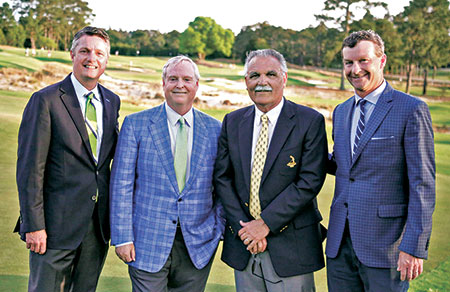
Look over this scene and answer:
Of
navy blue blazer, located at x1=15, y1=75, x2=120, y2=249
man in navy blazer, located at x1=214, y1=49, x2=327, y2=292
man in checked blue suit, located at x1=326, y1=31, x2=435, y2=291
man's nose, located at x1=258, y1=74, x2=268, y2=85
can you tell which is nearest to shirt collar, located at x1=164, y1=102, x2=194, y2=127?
man in navy blazer, located at x1=214, y1=49, x2=327, y2=292

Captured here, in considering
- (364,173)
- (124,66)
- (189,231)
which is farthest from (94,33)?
(124,66)

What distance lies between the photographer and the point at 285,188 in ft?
8.27

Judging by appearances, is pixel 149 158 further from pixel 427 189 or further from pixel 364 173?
pixel 427 189

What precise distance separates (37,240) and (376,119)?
6.77 ft

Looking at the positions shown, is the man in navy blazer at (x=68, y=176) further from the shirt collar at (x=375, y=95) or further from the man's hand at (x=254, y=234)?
the shirt collar at (x=375, y=95)

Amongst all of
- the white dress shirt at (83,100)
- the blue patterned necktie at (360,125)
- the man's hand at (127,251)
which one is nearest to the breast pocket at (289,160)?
the blue patterned necktie at (360,125)

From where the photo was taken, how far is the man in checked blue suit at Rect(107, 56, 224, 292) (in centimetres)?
259

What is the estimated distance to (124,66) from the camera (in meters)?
18.9

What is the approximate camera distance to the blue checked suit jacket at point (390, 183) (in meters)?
2.28

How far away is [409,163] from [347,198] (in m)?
0.40

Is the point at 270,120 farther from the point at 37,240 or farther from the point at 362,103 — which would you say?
the point at 37,240

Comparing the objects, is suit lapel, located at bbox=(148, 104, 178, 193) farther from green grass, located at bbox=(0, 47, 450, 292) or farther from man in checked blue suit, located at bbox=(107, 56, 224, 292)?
green grass, located at bbox=(0, 47, 450, 292)

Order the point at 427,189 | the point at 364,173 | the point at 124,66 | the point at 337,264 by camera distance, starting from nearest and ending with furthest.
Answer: the point at 427,189, the point at 364,173, the point at 337,264, the point at 124,66

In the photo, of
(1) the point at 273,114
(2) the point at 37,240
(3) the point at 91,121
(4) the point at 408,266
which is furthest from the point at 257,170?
(2) the point at 37,240
